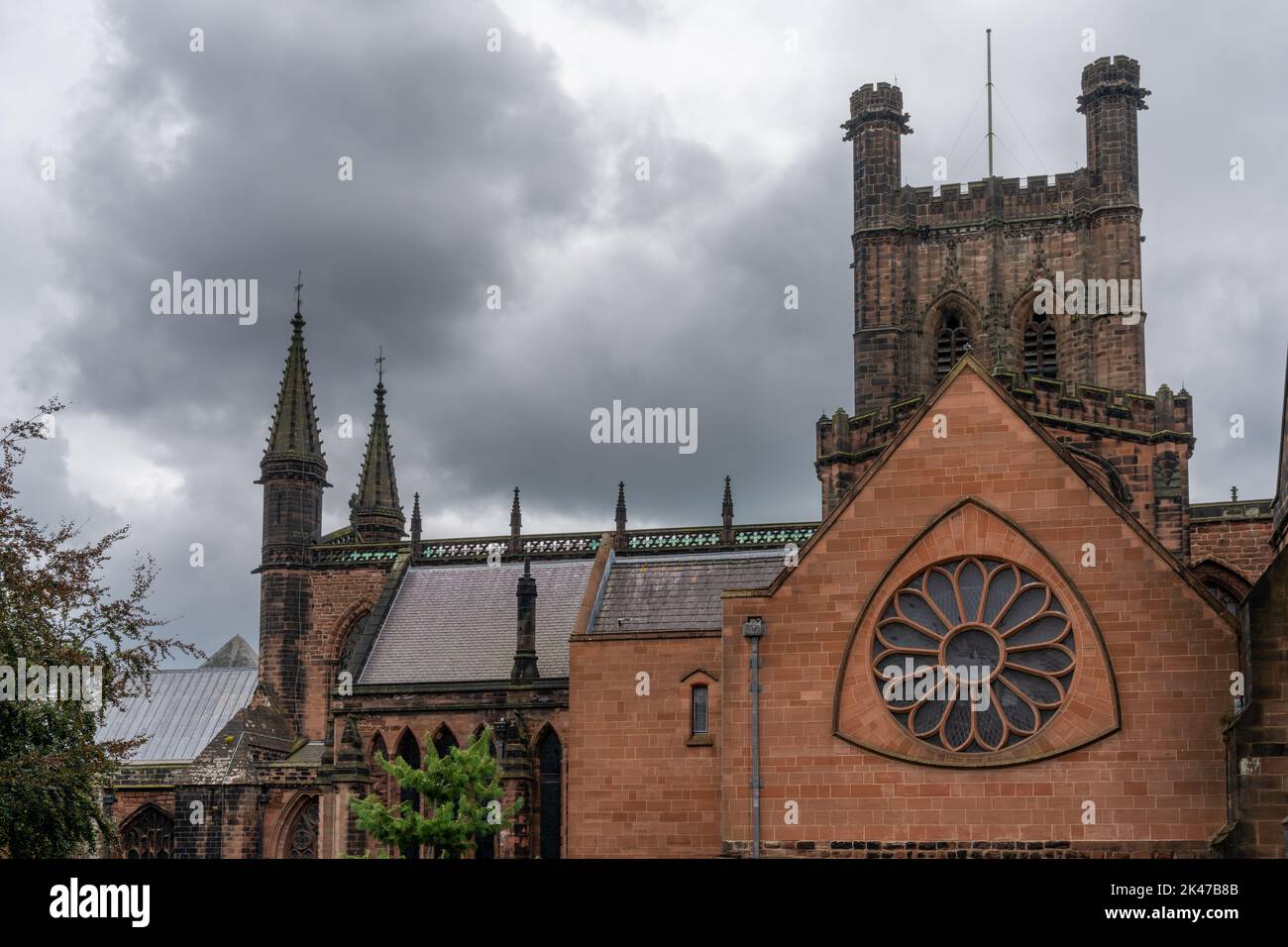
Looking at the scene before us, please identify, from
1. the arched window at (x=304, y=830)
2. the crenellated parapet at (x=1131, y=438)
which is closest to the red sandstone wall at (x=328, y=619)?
the arched window at (x=304, y=830)

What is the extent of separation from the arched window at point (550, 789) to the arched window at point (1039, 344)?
81.8ft

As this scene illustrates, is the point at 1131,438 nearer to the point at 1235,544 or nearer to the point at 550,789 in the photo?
the point at 1235,544

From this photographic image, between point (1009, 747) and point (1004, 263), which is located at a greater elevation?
point (1004, 263)

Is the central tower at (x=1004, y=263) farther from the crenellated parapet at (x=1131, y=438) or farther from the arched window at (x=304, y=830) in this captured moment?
the arched window at (x=304, y=830)

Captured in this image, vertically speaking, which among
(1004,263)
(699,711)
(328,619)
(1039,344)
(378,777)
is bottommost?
(378,777)

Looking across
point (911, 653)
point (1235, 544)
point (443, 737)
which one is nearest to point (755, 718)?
point (911, 653)

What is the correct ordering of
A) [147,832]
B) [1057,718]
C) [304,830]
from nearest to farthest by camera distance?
[1057,718] → [304,830] → [147,832]

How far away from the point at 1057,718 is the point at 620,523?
102 feet

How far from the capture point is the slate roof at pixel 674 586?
44.3m

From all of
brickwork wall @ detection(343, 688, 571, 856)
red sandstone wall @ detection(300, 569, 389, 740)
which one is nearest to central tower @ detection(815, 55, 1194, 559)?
brickwork wall @ detection(343, 688, 571, 856)

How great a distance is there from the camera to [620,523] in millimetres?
60500

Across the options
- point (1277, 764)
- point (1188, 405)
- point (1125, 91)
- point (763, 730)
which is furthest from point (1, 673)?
point (1125, 91)
